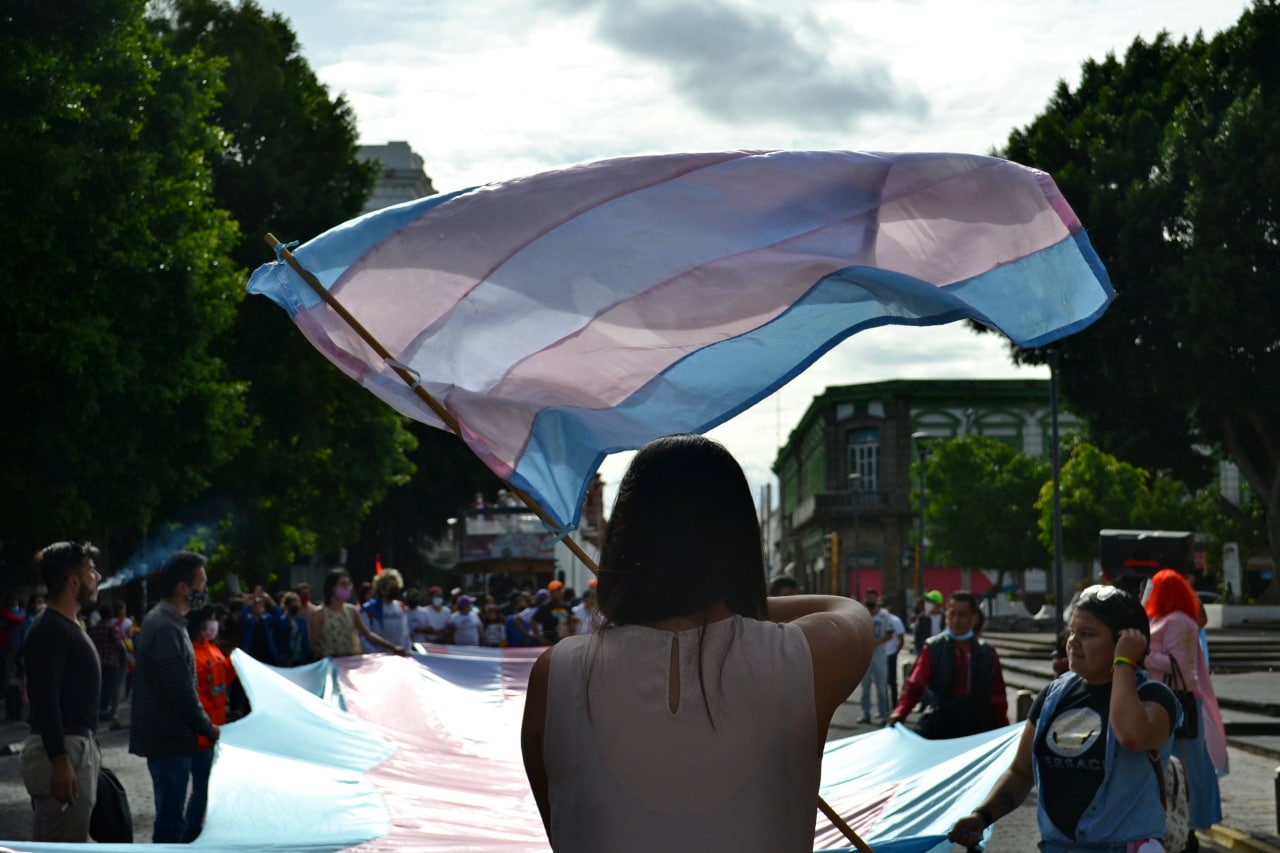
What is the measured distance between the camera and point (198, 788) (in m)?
8.95

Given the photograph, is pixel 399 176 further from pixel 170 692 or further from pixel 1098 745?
pixel 1098 745

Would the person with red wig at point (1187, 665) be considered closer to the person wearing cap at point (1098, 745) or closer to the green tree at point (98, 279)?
the person wearing cap at point (1098, 745)

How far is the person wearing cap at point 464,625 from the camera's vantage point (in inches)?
953

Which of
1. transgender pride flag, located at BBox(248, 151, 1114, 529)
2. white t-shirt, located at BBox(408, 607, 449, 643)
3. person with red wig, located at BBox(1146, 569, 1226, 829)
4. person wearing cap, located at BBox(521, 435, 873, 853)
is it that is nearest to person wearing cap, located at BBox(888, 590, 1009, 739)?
person with red wig, located at BBox(1146, 569, 1226, 829)

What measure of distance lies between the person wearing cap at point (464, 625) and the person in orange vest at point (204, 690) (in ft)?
45.0

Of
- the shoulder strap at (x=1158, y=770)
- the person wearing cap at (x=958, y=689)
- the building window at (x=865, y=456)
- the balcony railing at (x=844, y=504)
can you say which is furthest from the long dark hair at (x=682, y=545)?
the building window at (x=865, y=456)

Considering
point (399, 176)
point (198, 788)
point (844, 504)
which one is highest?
point (399, 176)

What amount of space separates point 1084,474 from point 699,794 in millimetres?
64346

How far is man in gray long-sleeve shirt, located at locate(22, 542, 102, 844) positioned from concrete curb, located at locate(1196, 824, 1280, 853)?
6.90 meters

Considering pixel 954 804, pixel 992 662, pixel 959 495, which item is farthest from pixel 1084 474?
pixel 954 804

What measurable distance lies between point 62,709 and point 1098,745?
13.9 ft

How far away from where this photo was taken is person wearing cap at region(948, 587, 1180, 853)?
5.07 meters

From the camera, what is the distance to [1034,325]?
4.63m

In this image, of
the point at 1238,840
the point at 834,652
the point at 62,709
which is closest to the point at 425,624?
the point at 1238,840
